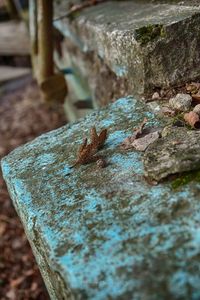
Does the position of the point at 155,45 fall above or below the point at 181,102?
above

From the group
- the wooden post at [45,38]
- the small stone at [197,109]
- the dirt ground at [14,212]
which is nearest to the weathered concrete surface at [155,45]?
the small stone at [197,109]

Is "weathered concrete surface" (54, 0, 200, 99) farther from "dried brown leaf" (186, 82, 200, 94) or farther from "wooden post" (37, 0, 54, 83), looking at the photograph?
"wooden post" (37, 0, 54, 83)

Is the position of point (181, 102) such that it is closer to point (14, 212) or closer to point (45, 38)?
point (45, 38)

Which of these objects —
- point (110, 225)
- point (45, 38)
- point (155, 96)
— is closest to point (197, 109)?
point (155, 96)

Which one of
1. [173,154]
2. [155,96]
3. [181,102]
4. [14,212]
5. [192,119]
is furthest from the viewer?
[14,212]

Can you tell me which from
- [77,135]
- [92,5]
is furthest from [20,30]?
[77,135]

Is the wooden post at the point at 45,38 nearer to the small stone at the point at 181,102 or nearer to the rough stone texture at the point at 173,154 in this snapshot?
the small stone at the point at 181,102

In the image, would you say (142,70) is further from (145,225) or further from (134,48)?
(145,225)
